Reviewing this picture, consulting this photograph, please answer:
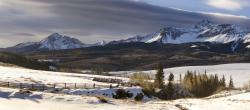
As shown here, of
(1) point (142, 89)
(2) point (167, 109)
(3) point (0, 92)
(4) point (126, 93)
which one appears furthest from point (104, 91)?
(2) point (167, 109)

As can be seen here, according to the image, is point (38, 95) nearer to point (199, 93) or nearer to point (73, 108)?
point (73, 108)

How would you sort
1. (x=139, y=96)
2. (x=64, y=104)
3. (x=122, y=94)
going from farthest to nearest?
(x=139, y=96) → (x=122, y=94) → (x=64, y=104)

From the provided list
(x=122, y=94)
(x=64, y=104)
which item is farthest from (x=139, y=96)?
(x=64, y=104)

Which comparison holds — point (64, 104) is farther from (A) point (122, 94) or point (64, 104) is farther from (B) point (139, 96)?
(B) point (139, 96)

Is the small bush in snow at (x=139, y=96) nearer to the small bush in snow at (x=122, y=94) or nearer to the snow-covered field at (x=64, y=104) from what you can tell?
the small bush in snow at (x=122, y=94)

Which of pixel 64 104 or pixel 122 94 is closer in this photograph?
pixel 64 104

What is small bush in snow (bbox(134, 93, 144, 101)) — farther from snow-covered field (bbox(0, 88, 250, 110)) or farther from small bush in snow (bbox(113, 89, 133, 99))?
snow-covered field (bbox(0, 88, 250, 110))

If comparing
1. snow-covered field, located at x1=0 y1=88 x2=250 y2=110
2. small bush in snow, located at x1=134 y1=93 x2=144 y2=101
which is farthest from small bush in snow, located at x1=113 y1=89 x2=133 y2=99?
snow-covered field, located at x1=0 y1=88 x2=250 y2=110

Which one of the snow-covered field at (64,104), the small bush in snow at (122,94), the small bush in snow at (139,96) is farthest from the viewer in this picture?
the small bush in snow at (122,94)

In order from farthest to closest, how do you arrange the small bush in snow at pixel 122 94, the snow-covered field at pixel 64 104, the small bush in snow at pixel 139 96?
1. the small bush in snow at pixel 122 94
2. the small bush in snow at pixel 139 96
3. the snow-covered field at pixel 64 104

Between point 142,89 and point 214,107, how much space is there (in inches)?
2270

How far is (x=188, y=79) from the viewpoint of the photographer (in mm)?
199625

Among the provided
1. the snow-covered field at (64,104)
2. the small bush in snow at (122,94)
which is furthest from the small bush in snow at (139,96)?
the snow-covered field at (64,104)

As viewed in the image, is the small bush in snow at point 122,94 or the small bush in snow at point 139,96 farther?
the small bush in snow at point 122,94
